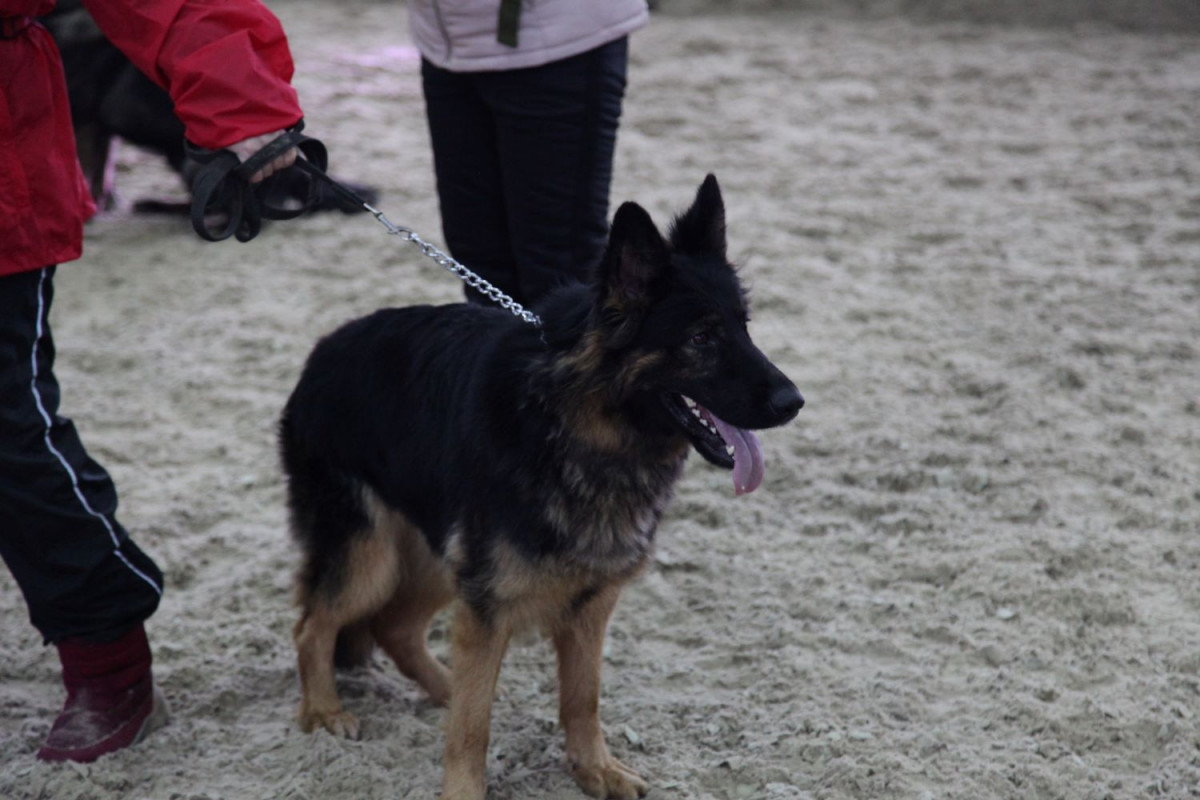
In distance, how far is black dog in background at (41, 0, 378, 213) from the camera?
6438 millimetres

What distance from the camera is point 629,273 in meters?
2.69

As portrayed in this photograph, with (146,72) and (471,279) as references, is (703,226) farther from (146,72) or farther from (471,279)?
Result: (146,72)

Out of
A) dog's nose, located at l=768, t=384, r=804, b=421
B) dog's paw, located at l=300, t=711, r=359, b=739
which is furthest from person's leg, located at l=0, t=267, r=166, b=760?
dog's nose, located at l=768, t=384, r=804, b=421

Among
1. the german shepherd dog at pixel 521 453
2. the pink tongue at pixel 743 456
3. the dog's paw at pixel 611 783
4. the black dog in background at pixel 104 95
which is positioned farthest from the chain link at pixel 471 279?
the black dog in background at pixel 104 95

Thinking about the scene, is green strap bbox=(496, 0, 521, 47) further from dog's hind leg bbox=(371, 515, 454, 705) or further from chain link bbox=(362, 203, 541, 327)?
dog's hind leg bbox=(371, 515, 454, 705)

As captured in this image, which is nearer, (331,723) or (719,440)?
(719,440)

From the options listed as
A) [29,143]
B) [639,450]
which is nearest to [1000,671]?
[639,450]

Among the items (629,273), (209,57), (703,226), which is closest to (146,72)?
(209,57)

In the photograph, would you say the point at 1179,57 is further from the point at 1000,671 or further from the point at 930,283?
the point at 1000,671

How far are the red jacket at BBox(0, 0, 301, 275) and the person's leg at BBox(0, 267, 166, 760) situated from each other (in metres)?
0.14

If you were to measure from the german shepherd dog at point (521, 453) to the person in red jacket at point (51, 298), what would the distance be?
0.46 meters

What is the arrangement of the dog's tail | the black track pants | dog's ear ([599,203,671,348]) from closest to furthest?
dog's ear ([599,203,671,348]) < the black track pants < the dog's tail

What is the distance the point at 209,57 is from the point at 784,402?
1374mm

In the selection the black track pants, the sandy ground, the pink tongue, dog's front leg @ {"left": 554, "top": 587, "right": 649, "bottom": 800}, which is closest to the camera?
the pink tongue
